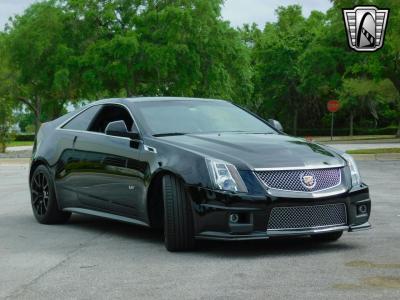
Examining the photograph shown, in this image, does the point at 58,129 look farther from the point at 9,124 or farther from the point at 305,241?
the point at 9,124

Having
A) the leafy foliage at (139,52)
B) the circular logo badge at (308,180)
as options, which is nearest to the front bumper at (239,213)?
the circular logo badge at (308,180)

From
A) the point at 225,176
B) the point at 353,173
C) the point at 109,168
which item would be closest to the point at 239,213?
the point at 225,176

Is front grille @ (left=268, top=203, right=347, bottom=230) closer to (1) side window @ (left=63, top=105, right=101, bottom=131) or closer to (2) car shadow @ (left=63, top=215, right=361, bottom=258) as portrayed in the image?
(2) car shadow @ (left=63, top=215, right=361, bottom=258)

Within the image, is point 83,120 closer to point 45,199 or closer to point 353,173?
point 45,199

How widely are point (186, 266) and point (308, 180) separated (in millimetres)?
1289

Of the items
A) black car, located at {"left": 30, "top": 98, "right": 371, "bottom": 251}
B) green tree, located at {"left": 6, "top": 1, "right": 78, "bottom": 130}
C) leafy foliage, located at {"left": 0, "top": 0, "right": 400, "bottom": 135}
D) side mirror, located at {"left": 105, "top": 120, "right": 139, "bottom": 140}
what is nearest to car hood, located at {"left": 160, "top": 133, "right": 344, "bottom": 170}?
black car, located at {"left": 30, "top": 98, "right": 371, "bottom": 251}

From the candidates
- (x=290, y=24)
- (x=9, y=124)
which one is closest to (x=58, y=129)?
(x=9, y=124)

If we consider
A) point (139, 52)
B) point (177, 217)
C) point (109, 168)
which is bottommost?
point (177, 217)

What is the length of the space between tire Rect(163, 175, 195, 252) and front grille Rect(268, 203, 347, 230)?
0.72m

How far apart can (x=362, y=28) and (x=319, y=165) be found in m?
41.5

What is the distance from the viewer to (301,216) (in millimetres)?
7277

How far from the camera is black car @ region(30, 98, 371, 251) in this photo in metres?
7.22

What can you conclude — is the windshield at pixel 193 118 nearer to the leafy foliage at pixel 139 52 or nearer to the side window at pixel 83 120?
the side window at pixel 83 120

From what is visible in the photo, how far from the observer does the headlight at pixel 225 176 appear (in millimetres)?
7211
